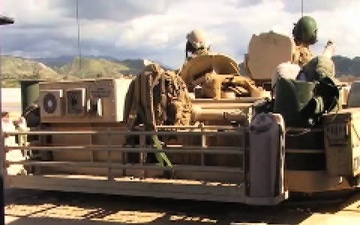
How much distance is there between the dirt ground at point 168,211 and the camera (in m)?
6.41

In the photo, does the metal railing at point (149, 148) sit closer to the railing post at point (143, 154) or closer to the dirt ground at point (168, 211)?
the railing post at point (143, 154)

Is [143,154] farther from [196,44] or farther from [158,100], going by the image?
[196,44]

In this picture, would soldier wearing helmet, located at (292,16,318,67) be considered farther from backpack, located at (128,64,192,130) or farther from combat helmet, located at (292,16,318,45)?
backpack, located at (128,64,192,130)

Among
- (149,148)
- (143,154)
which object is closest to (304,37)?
(143,154)

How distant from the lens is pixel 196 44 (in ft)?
33.1

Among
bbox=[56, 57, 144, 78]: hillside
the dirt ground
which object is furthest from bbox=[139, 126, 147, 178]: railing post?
bbox=[56, 57, 144, 78]: hillside

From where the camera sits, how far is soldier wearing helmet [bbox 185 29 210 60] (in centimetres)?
1007

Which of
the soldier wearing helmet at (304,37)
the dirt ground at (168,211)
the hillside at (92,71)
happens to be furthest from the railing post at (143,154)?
the soldier wearing helmet at (304,37)

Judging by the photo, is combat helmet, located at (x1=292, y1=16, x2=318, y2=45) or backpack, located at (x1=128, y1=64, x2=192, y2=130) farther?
combat helmet, located at (x1=292, y1=16, x2=318, y2=45)

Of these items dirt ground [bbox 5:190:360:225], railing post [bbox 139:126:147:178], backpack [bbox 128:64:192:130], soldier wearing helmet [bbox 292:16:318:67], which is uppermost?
soldier wearing helmet [bbox 292:16:318:67]

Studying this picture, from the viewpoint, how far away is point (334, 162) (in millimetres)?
5707

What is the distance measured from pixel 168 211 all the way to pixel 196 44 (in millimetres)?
3610

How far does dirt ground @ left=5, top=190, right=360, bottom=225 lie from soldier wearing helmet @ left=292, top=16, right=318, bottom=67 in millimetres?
2142

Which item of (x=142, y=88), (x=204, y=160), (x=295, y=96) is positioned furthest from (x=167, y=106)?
(x=295, y=96)
